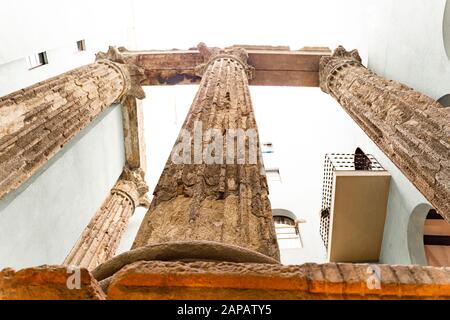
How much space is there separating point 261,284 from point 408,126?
403cm

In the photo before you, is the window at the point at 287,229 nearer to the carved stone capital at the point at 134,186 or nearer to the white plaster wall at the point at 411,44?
the carved stone capital at the point at 134,186

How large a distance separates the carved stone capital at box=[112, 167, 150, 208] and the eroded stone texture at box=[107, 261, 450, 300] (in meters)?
9.04

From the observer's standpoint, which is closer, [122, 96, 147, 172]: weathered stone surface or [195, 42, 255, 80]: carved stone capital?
[195, 42, 255, 80]: carved stone capital

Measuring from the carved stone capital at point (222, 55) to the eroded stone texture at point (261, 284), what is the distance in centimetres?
736

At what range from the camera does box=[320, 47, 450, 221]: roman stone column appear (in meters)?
3.89

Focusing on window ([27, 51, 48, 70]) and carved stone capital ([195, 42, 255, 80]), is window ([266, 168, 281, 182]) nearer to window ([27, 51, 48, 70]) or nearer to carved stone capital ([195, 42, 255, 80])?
carved stone capital ([195, 42, 255, 80])

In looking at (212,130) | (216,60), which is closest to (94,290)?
(212,130)

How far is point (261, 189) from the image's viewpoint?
3.22 metres

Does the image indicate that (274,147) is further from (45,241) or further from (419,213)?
(45,241)

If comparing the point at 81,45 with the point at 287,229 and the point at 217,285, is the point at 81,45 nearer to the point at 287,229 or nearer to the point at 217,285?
the point at 287,229

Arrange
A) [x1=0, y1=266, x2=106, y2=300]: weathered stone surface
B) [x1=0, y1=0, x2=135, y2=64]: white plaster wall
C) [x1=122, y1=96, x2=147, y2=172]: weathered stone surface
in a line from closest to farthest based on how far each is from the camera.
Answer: [x1=0, y1=266, x2=106, y2=300]: weathered stone surface, [x1=0, y1=0, x2=135, y2=64]: white plaster wall, [x1=122, y1=96, x2=147, y2=172]: weathered stone surface

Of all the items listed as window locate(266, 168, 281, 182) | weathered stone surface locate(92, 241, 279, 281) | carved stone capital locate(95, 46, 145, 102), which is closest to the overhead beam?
carved stone capital locate(95, 46, 145, 102)

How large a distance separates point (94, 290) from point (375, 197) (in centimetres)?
812
